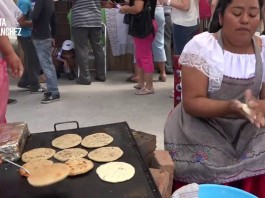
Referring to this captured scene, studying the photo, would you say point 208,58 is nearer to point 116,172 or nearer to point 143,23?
point 116,172

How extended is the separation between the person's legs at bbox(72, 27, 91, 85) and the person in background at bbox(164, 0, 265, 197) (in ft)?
10.1

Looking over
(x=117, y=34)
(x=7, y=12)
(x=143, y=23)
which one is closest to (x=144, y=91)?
(x=143, y=23)

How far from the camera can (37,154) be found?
1.25m

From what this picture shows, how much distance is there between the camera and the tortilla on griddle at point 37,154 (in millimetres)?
1237

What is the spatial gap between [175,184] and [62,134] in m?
0.53

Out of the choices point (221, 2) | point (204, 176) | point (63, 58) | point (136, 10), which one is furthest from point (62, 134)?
point (63, 58)

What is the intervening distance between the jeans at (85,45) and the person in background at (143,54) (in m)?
0.71

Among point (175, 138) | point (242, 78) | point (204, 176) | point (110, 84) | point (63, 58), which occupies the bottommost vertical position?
point (110, 84)

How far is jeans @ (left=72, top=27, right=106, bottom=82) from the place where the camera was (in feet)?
14.4

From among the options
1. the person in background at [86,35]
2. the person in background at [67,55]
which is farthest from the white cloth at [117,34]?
the person in background at [67,55]

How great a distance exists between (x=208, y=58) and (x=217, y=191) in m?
0.52

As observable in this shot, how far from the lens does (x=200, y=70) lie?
4.66ft

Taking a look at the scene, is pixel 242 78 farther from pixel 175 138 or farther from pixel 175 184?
pixel 175 184

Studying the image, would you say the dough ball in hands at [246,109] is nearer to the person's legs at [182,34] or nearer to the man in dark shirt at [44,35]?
the person's legs at [182,34]
